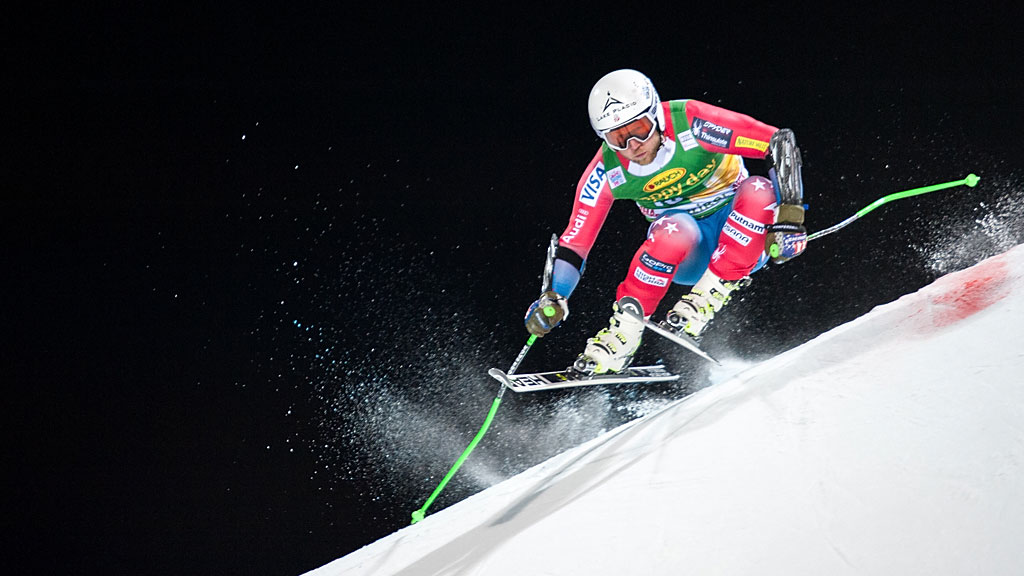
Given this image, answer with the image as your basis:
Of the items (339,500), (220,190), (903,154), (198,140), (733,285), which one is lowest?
(339,500)

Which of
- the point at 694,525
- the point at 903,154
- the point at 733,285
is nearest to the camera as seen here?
the point at 694,525

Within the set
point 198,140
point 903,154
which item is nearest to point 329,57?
point 198,140

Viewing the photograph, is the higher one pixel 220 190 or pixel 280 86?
pixel 280 86

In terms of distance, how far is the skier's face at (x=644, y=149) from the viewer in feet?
10.0

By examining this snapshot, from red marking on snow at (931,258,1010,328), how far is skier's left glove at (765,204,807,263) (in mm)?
513

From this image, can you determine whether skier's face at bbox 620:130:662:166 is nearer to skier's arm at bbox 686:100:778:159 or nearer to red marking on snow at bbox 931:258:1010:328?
skier's arm at bbox 686:100:778:159

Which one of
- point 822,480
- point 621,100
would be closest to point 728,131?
point 621,100

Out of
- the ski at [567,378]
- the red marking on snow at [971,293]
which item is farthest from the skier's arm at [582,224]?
the red marking on snow at [971,293]

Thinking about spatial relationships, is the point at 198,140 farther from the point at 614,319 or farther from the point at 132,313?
the point at 614,319

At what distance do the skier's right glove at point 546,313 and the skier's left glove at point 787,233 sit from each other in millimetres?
917

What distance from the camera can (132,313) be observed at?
4.90 m

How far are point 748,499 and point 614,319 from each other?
1804mm

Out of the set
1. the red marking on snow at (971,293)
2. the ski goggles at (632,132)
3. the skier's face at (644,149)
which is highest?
the ski goggles at (632,132)

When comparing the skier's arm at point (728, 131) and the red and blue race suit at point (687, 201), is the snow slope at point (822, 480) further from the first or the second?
the skier's arm at point (728, 131)
